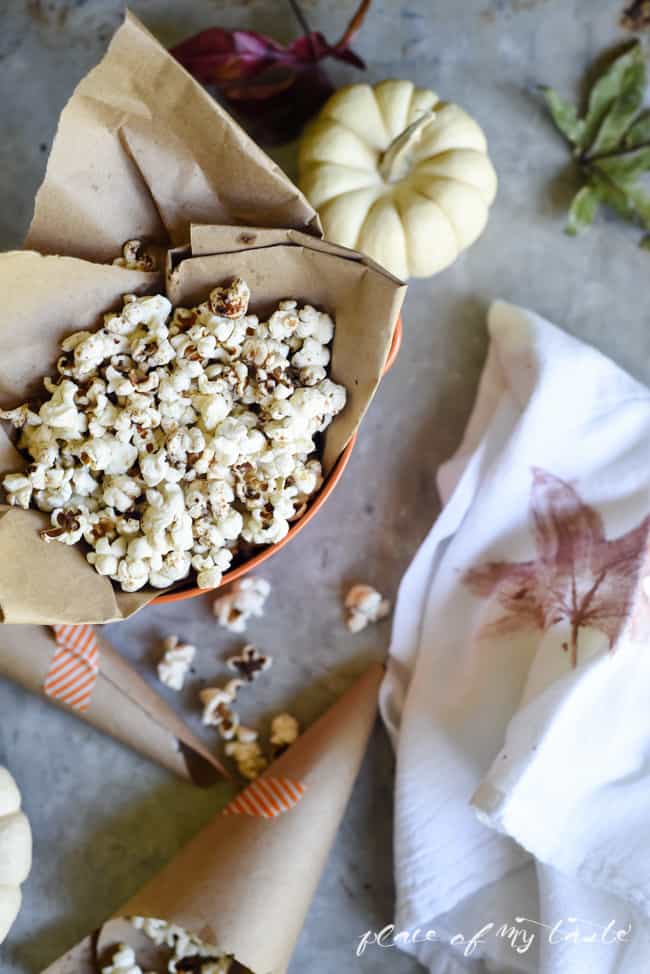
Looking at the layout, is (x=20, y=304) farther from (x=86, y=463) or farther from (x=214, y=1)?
(x=214, y=1)

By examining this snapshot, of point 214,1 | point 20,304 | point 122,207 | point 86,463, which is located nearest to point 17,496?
point 86,463

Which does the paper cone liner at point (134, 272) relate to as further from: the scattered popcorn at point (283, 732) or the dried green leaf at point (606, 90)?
the dried green leaf at point (606, 90)

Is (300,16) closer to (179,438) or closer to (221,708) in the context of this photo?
(179,438)

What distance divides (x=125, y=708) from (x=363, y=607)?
1.05 feet

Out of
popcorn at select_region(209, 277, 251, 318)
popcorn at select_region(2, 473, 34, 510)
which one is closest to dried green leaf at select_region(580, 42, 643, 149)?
popcorn at select_region(209, 277, 251, 318)

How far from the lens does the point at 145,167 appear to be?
840 millimetres

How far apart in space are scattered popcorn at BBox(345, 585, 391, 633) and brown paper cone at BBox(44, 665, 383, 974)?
11cm

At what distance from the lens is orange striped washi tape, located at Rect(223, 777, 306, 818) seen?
1.01 metres

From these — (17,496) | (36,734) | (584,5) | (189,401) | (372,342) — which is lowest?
(36,734)

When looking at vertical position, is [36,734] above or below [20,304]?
below

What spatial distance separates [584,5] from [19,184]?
2.63ft

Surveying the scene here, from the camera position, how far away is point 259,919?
38.3 inches

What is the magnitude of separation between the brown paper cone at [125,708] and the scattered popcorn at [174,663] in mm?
25

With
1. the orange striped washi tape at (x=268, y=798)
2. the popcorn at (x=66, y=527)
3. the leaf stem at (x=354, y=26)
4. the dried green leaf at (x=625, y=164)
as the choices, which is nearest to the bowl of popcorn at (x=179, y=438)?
the popcorn at (x=66, y=527)
